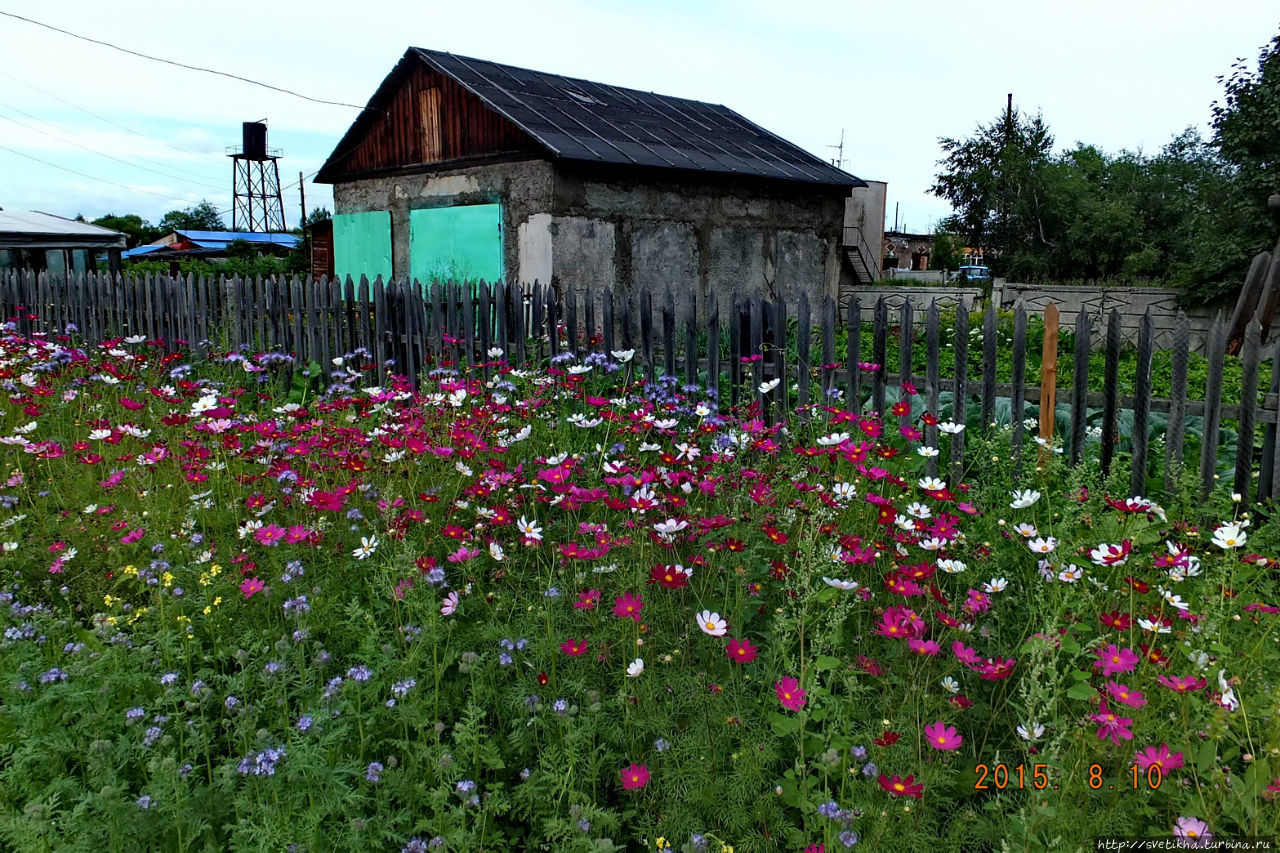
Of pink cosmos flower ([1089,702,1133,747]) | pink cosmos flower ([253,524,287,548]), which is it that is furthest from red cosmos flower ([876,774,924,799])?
pink cosmos flower ([253,524,287,548])

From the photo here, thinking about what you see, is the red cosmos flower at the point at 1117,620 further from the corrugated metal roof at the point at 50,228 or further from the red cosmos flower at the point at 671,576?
the corrugated metal roof at the point at 50,228

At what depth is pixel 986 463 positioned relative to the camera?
3438mm

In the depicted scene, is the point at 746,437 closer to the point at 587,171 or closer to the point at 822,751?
the point at 822,751

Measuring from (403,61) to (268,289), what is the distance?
4.00 metres

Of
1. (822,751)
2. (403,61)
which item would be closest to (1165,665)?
(822,751)

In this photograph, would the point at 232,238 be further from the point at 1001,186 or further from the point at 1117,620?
the point at 1117,620

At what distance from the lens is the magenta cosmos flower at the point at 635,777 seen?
1.81m

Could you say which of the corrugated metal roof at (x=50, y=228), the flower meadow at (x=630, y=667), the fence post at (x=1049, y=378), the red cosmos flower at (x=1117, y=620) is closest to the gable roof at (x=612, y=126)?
the fence post at (x=1049, y=378)

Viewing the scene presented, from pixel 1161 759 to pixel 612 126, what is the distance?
9500 mm

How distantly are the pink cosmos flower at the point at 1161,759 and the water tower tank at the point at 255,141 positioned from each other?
5450 cm

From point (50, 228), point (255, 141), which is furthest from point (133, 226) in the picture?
point (50, 228)

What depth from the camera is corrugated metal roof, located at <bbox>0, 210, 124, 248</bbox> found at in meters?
17.2

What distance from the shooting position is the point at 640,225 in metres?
9.49

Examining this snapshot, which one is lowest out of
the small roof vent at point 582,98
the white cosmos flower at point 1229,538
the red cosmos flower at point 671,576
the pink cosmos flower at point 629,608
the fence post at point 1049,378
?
the pink cosmos flower at point 629,608
